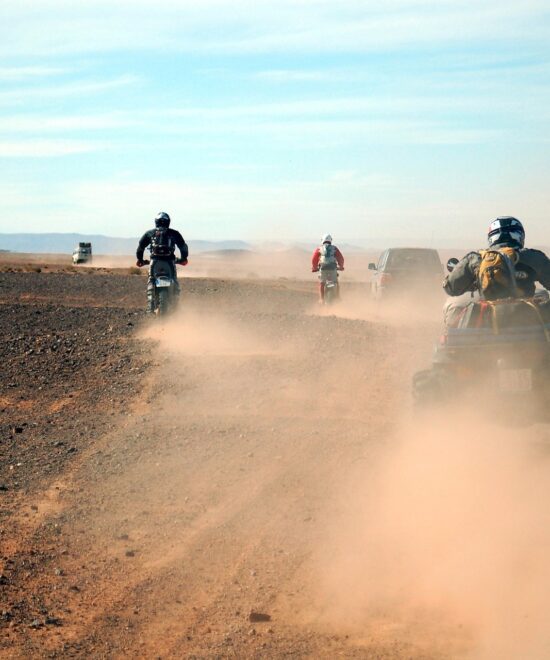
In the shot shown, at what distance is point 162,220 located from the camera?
Answer: 19797 mm

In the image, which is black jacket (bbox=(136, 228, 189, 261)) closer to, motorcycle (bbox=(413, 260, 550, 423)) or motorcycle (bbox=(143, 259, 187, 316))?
motorcycle (bbox=(143, 259, 187, 316))

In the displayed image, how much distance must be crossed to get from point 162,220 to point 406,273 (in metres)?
9.22

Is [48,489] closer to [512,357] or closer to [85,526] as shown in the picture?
[85,526]

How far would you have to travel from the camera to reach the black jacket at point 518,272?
30.5 feet

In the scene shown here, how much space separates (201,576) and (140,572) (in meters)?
0.49

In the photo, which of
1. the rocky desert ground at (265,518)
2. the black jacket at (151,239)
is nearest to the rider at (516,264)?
the rocky desert ground at (265,518)

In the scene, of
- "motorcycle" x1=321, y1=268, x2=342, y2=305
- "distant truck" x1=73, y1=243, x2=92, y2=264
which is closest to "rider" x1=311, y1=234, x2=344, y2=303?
"motorcycle" x1=321, y1=268, x2=342, y2=305

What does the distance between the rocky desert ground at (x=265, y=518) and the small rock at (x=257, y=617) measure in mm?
12

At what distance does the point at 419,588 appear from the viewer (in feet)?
20.4

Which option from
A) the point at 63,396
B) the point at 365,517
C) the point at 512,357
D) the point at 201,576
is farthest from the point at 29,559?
the point at 63,396

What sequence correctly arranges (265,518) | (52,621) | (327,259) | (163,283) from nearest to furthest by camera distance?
(52,621), (265,518), (163,283), (327,259)

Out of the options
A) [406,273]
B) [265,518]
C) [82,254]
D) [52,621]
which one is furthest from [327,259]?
[82,254]

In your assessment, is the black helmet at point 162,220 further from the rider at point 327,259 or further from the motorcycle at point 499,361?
the motorcycle at point 499,361

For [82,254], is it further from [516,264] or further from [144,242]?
[516,264]
